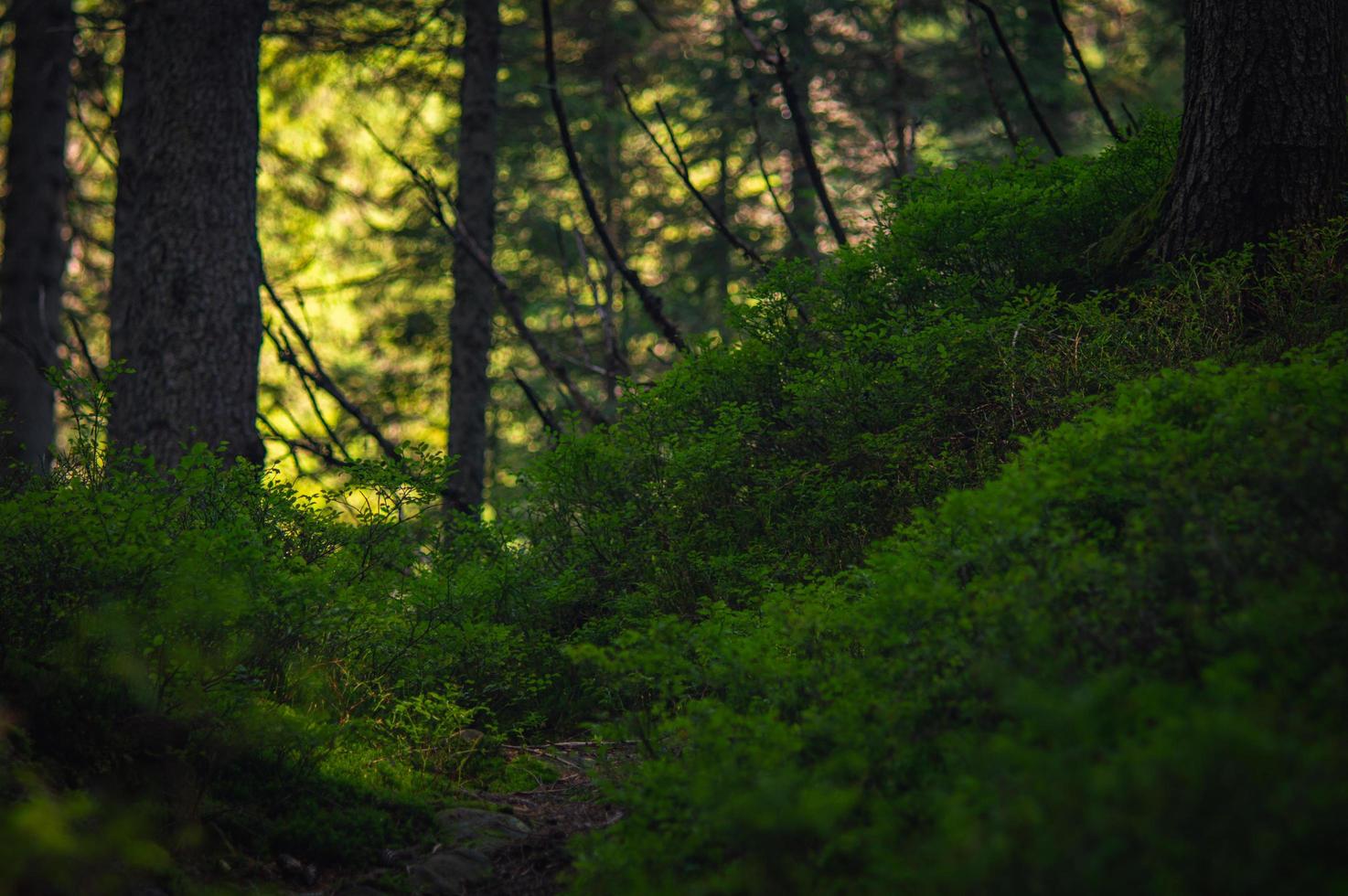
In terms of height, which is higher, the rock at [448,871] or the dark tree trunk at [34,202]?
the dark tree trunk at [34,202]

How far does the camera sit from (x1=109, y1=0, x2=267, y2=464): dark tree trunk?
23.7ft

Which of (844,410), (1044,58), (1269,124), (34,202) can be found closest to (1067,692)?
(844,410)

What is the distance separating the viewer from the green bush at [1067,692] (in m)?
1.98

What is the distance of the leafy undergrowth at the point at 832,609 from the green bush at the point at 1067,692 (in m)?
0.02

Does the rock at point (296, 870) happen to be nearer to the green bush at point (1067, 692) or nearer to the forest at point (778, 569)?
the forest at point (778, 569)

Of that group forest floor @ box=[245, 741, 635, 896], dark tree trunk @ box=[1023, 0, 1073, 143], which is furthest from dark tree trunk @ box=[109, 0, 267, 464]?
dark tree trunk @ box=[1023, 0, 1073, 143]

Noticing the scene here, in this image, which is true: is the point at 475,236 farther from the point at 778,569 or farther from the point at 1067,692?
the point at 1067,692

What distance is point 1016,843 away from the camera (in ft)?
6.73

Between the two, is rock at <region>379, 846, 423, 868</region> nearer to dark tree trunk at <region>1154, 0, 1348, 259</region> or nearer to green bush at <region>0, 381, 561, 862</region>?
green bush at <region>0, 381, 561, 862</region>

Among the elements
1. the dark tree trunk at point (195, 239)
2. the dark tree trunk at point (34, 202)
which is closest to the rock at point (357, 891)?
the dark tree trunk at point (195, 239)

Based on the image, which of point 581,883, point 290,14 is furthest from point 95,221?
point 581,883

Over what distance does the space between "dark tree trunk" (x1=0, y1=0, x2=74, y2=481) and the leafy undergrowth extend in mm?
8306

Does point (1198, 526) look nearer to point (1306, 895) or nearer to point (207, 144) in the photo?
point (1306, 895)

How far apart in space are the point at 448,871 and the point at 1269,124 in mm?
6335
